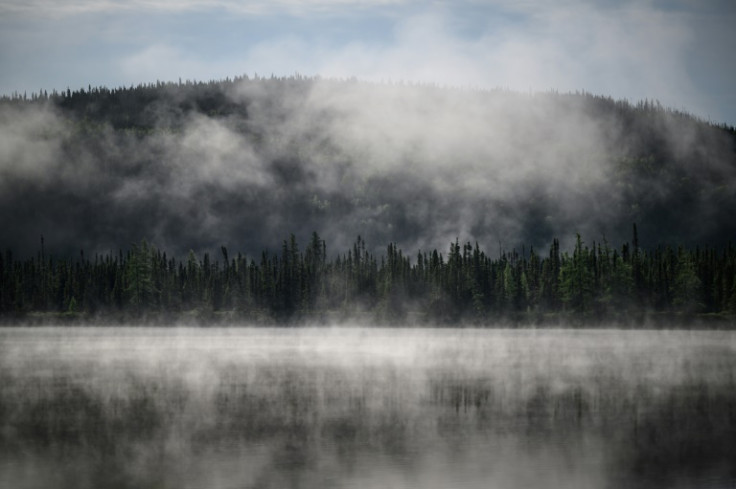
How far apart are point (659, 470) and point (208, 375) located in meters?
49.5

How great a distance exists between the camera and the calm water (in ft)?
107

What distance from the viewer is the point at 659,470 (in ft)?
109

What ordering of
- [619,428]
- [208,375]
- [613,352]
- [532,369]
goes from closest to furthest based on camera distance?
[619,428], [208,375], [532,369], [613,352]

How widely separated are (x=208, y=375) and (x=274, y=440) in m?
36.4

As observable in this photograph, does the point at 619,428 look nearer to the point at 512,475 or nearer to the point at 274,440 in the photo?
the point at 512,475

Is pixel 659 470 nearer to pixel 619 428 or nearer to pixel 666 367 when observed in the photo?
pixel 619 428

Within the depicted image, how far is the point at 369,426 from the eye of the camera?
1774 inches

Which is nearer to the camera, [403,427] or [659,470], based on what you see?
[659,470]

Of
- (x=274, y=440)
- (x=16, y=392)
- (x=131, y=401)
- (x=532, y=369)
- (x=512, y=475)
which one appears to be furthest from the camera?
(x=532, y=369)

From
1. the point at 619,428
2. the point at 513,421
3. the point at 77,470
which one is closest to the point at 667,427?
the point at 619,428

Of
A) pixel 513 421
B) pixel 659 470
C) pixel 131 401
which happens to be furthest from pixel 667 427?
pixel 131 401

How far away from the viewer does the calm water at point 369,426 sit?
32750 mm

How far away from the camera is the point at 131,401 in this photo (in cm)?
5641

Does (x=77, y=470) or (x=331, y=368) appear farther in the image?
(x=331, y=368)
